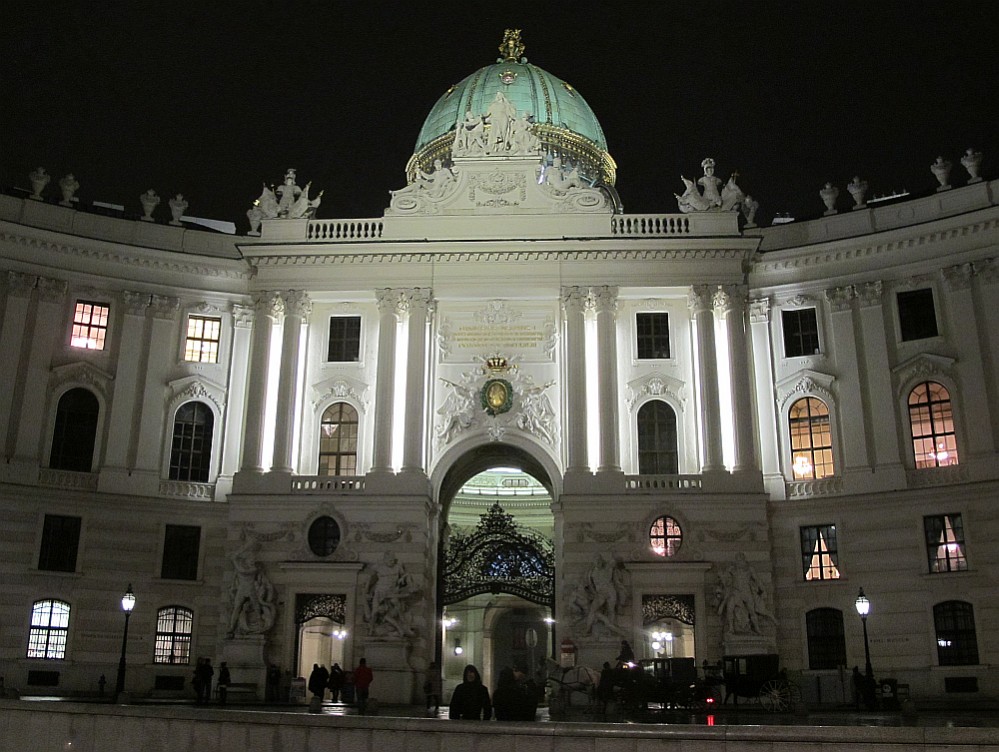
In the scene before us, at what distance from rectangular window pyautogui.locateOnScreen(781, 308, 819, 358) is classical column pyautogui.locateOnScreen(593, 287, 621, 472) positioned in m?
7.25

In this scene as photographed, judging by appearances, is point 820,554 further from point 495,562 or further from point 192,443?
point 192,443

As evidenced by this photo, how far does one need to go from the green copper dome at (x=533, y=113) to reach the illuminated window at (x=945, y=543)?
23715 millimetres

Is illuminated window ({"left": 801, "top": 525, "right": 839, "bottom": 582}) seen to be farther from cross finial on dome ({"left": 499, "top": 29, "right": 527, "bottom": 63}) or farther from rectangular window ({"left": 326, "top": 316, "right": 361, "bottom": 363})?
cross finial on dome ({"left": 499, "top": 29, "right": 527, "bottom": 63})

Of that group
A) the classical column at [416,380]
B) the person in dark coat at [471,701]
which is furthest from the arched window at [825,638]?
the person in dark coat at [471,701]

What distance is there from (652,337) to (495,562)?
1118 centimetres

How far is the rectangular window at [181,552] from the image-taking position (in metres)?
40.8

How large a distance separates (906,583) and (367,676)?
19612mm

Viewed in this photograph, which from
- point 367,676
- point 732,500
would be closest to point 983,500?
point 732,500

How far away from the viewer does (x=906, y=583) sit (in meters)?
37.3

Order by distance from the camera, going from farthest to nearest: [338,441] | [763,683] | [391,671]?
1. [338,441]
2. [391,671]
3. [763,683]

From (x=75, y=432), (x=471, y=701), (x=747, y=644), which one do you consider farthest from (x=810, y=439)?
(x=75, y=432)

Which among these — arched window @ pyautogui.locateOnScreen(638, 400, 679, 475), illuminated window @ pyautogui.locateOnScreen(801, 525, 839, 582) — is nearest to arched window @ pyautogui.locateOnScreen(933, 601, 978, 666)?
illuminated window @ pyautogui.locateOnScreen(801, 525, 839, 582)

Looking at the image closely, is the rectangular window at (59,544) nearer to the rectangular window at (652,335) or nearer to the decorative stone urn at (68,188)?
the decorative stone urn at (68,188)

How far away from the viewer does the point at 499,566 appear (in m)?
40.2
